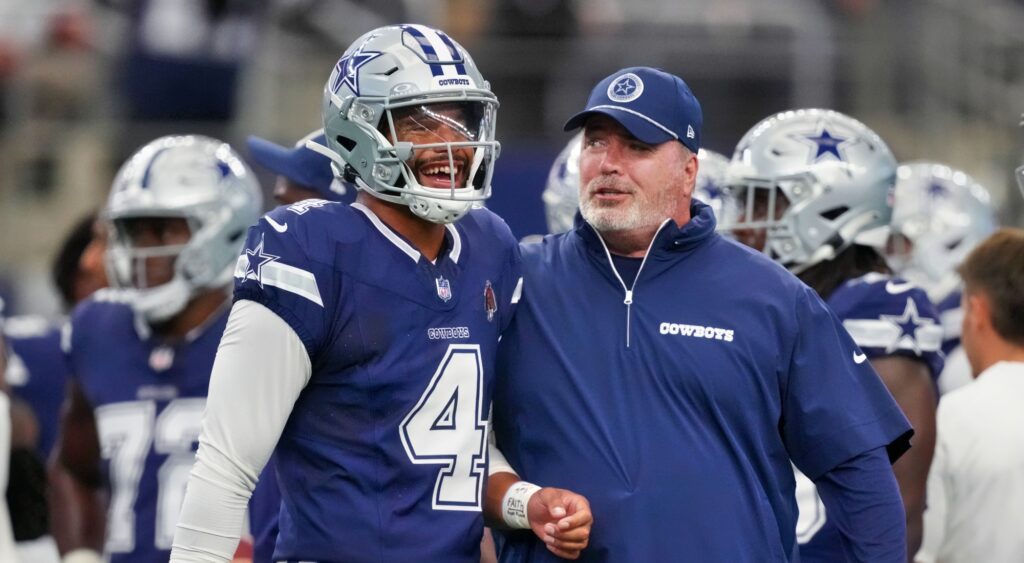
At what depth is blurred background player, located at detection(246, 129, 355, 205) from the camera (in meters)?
4.72

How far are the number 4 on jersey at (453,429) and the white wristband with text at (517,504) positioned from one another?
88 millimetres

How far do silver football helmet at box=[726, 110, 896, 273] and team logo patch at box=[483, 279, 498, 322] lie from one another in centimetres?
145

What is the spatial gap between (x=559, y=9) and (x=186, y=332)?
5612 mm

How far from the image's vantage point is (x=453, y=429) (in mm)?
3633

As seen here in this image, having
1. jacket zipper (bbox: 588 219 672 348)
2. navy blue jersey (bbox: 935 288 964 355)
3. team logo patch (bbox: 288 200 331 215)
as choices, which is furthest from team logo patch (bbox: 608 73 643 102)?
navy blue jersey (bbox: 935 288 964 355)

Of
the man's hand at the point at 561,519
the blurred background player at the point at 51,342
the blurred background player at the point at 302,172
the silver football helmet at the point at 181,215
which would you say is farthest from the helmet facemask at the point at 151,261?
the man's hand at the point at 561,519

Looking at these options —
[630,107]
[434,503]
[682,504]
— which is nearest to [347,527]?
[434,503]

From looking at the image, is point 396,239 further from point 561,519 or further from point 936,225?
point 936,225

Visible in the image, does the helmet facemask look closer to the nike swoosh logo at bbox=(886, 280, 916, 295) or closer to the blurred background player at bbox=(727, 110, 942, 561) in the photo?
the blurred background player at bbox=(727, 110, 942, 561)

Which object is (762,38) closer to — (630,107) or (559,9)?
(559,9)

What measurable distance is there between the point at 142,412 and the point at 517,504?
6.66 feet

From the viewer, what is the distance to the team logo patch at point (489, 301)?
12.3ft

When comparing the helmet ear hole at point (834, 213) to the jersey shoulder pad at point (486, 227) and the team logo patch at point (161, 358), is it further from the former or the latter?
the team logo patch at point (161, 358)

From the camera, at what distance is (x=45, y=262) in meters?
10.1
